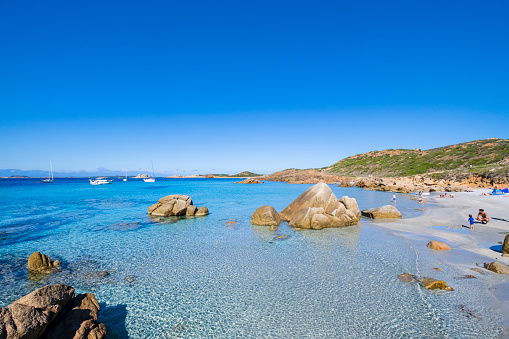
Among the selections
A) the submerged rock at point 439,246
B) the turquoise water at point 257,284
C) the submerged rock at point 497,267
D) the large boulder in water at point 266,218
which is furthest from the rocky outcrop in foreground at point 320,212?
the submerged rock at point 497,267

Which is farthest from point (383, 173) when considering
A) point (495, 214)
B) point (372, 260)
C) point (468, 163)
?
point (372, 260)

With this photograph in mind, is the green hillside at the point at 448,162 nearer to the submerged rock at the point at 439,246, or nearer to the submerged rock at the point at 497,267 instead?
the submerged rock at the point at 439,246

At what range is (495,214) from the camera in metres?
24.5

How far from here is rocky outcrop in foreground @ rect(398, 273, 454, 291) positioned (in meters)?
9.98

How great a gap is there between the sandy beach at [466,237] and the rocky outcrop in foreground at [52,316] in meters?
11.7

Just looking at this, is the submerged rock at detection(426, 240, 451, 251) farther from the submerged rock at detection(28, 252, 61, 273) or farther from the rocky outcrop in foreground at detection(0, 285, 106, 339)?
the submerged rock at detection(28, 252, 61, 273)

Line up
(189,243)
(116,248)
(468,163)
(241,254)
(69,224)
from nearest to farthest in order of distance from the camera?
(241,254), (116,248), (189,243), (69,224), (468,163)

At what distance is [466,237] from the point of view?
667 inches

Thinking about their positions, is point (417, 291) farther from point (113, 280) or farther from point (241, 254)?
point (113, 280)

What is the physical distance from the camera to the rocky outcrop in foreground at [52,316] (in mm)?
5520

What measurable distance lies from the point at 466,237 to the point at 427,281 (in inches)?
376

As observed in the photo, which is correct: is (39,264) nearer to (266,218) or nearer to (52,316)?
(52,316)

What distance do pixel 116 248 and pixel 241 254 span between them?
27.2 ft

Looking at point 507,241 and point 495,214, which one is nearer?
point 507,241
